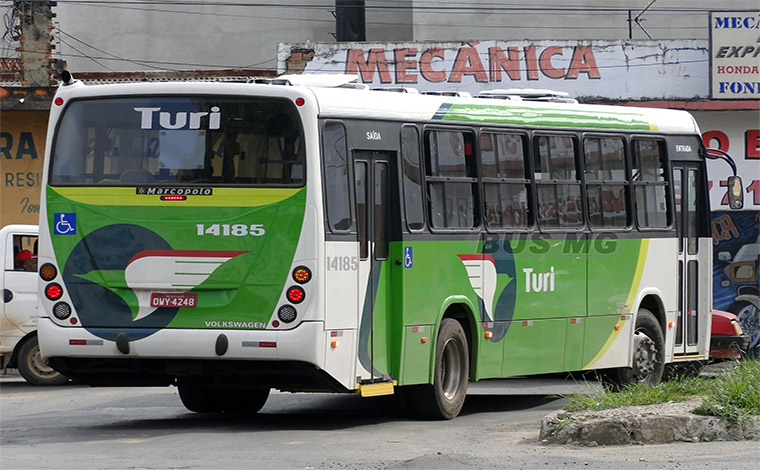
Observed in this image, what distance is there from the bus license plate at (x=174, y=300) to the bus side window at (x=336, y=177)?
1.26m

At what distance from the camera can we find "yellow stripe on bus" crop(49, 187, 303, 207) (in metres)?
11.2

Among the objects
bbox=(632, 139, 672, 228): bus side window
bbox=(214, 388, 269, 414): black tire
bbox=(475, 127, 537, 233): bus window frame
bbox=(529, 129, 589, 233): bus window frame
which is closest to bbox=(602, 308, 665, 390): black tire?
bbox=(632, 139, 672, 228): bus side window

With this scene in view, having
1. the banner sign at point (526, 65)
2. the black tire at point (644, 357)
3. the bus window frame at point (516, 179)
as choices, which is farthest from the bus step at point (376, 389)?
the banner sign at point (526, 65)

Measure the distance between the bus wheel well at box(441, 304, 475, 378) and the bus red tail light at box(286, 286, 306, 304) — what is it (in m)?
2.23

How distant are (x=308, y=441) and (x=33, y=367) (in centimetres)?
846

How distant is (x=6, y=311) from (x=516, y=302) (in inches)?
296

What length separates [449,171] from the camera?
12.9 m

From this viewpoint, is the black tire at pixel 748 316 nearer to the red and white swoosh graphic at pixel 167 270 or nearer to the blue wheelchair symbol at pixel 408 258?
the blue wheelchair symbol at pixel 408 258

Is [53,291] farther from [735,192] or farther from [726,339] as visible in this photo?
[726,339]

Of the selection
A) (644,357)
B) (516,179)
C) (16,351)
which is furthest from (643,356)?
(16,351)

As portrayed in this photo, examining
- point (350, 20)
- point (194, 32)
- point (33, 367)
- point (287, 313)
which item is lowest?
point (33, 367)

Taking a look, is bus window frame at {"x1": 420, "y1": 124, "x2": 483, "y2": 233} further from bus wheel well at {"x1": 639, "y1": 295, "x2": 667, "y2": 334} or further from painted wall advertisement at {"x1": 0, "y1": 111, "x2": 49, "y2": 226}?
painted wall advertisement at {"x1": 0, "y1": 111, "x2": 49, "y2": 226}

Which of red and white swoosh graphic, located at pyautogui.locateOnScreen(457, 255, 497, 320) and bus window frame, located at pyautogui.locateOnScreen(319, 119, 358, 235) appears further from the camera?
red and white swoosh graphic, located at pyautogui.locateOnScreen(457, 255, 497, 320)

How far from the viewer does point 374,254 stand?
12.0 meters
